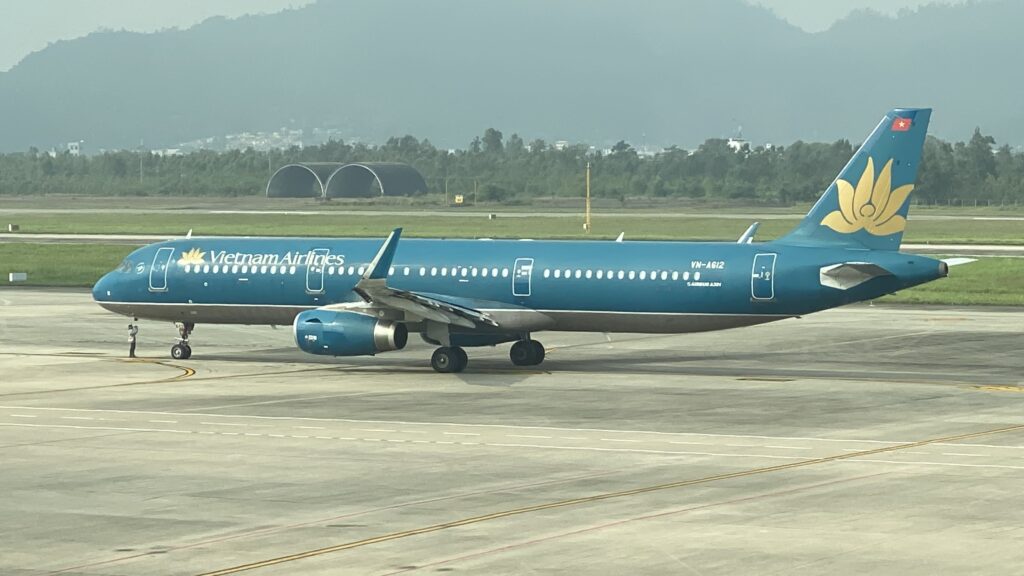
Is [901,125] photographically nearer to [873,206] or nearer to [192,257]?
[873,206]

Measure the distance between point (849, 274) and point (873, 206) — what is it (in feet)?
8.04

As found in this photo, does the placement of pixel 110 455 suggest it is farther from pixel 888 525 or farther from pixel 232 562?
pixel 888 525

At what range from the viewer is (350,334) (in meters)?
45.6

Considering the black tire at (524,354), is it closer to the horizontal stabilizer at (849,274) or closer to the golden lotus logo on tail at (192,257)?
the horizontal stabilizer at (849,274)

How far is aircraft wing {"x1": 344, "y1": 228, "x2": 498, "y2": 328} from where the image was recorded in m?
44.5

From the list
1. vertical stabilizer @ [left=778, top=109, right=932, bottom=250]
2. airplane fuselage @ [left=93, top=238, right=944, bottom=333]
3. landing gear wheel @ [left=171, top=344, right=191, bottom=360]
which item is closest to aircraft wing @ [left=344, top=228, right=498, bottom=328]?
airplane fuselage @ [left=93, top=238, right=944, bottom=333]

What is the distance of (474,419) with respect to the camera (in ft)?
124

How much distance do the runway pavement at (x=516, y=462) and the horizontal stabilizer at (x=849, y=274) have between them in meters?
2.84

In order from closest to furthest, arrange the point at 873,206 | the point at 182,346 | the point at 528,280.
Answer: the point at 873,206 < the point at 528,280 < the point at 182,346

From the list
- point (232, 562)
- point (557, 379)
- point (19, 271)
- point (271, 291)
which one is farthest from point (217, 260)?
point (19, 271)

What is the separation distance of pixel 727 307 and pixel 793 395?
4.89 meters

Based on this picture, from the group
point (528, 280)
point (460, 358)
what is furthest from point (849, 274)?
point (460, 358)

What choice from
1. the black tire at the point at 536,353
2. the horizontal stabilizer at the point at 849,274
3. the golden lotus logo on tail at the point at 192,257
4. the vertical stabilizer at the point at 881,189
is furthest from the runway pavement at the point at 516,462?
the vertical stabilizer at the point at 881,189

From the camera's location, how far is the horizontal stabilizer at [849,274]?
44.9 metres
